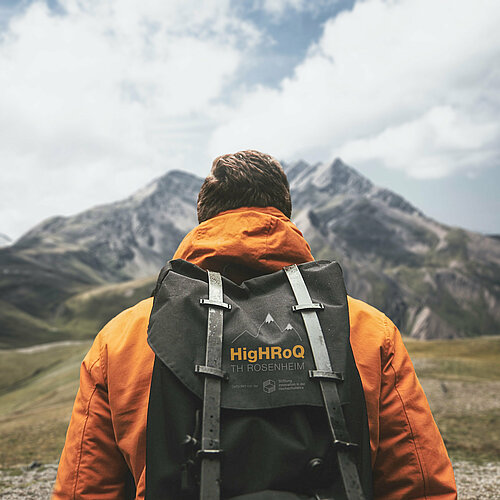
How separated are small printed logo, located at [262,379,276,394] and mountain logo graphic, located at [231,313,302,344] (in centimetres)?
33

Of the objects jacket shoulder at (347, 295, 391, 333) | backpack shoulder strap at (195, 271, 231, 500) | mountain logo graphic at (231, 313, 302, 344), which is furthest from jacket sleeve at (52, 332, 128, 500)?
jacket shoulder at (347, 295, 391, 333)

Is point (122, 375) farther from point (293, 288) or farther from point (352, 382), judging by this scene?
point (352, 382)

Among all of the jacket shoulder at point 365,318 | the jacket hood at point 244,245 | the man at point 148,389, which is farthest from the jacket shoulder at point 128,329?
the jacket shoulder at point 365,318

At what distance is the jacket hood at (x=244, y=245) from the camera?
3.90 meters

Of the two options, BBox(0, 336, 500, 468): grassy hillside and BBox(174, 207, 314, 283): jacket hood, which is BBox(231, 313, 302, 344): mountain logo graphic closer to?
BBox(174, 207, 314, 283): jacket hood

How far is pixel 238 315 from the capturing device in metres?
3.55

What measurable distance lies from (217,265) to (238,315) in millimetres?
624

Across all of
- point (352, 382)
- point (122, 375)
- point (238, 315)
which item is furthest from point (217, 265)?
point (352, 382)

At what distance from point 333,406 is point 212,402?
93 cm

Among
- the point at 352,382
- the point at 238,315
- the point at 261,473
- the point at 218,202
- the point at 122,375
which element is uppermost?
the point at 218,202

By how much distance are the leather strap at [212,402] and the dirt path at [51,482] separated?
625 inches

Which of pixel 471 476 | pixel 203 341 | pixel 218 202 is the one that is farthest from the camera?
pixel 471 476

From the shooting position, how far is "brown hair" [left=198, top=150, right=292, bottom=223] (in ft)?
14.3

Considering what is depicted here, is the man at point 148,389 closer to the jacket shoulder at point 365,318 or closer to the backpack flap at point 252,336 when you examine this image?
the jacket shoulder at point 365,318
